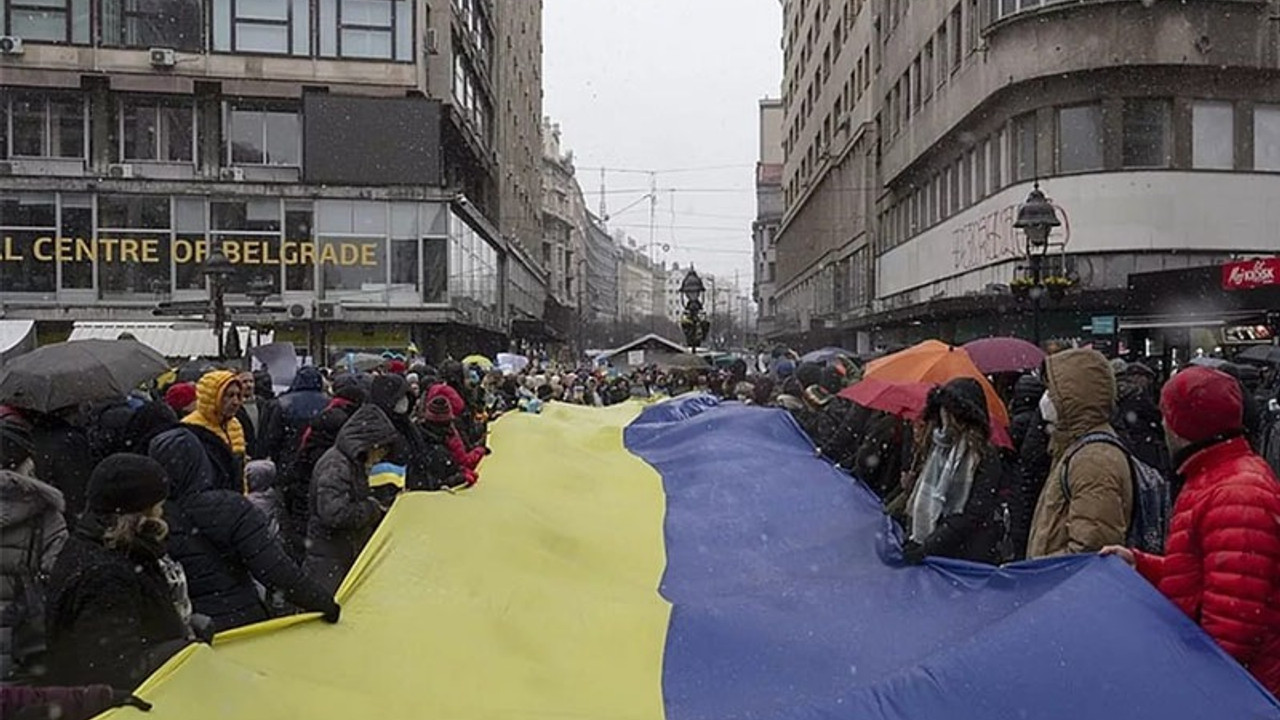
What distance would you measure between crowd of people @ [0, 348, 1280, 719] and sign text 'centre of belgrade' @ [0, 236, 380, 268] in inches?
1109

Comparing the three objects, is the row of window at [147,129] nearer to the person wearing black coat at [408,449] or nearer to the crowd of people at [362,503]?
the crowd of people at [362,503]

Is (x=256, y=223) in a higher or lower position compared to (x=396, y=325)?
higher

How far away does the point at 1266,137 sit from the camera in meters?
26.5

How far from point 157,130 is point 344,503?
32771mm

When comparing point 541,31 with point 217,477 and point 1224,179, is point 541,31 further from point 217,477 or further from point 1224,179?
point 217,477

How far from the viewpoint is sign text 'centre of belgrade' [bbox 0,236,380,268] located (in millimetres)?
34719

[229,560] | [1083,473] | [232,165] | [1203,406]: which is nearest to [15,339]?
[232,165]

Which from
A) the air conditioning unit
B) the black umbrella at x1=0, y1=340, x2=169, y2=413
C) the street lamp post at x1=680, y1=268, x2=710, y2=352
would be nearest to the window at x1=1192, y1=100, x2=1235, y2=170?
the street lamp post at x1=680, y1=268, x2=710, y2=352

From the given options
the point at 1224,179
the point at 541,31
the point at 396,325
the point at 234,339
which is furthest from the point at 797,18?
the point at 234,339

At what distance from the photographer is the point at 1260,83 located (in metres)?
26.3

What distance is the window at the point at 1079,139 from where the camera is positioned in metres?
26.5

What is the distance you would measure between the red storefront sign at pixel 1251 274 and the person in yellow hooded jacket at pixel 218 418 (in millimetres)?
14660

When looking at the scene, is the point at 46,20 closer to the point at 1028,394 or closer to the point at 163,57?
the point at 163,57

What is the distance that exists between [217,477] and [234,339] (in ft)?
43.5
